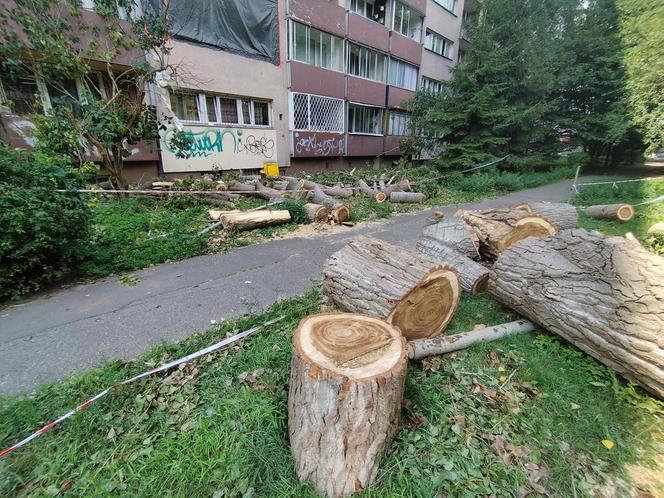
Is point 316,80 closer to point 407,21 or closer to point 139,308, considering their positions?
point 407,21

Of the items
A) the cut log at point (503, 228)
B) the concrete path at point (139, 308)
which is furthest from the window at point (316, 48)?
the cut log at point (503, 228)

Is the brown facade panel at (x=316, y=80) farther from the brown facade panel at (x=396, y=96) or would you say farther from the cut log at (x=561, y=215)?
the cut log at (x=561, y=215)

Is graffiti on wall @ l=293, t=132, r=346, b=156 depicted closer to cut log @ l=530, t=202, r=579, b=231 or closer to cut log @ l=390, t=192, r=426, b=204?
cut log @ l=390, t=192, r=426, b=204

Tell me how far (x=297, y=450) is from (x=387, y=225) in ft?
20.6

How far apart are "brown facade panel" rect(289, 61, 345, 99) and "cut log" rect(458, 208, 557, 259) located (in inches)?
434

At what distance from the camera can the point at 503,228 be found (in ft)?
14.9

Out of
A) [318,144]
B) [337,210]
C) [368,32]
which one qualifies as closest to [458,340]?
[337,210]

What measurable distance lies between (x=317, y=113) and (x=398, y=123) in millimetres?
6763

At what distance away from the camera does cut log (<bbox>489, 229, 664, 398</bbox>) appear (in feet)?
7.02

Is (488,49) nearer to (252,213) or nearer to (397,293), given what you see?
(252,213)

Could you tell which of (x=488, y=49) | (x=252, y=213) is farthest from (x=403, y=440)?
(x=488, y=49)

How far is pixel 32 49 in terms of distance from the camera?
6.61m

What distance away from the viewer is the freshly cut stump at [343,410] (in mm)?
1636

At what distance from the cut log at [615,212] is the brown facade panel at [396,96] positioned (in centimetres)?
1211
